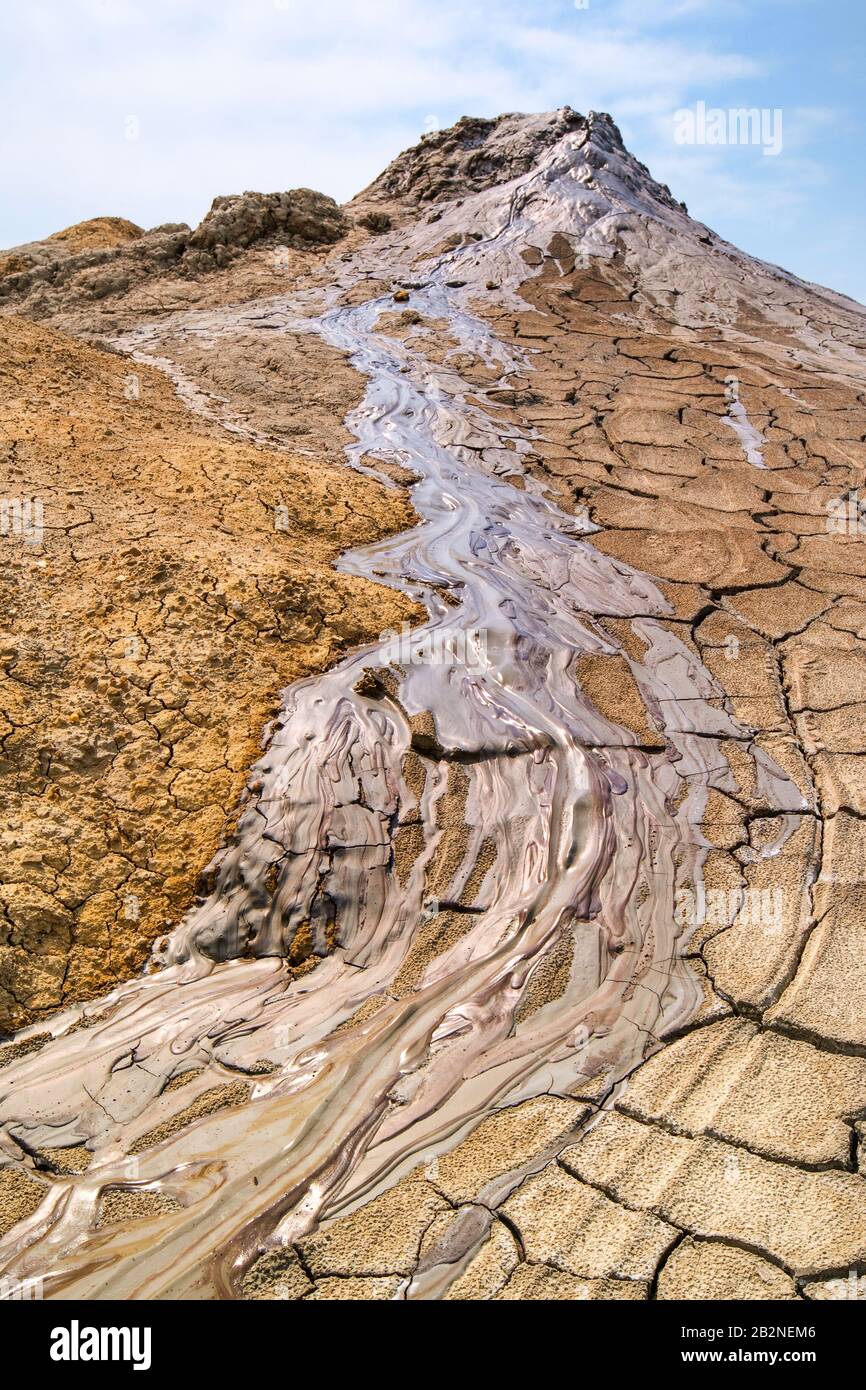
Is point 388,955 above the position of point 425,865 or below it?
below

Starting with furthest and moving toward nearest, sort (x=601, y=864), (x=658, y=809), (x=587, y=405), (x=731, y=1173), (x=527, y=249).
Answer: (x=527, y=249)
(x=587, y=405)
(x=658, y=809)
(x=601, y=864)
(x=731, y=1173)

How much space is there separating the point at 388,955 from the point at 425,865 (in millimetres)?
254

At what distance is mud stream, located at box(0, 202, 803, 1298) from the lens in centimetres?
149

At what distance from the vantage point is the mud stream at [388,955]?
149 cm

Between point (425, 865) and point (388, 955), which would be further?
point (425, 865)

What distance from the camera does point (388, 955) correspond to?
1.90 meters

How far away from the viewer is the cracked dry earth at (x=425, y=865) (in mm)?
1430

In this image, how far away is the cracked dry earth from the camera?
1430 mm

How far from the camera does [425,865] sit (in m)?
2.08

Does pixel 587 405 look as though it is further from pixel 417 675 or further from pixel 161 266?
pixel 161 266

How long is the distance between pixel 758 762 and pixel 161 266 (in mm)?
7384

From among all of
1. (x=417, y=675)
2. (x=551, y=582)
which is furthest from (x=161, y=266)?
(x=417, y=675)
